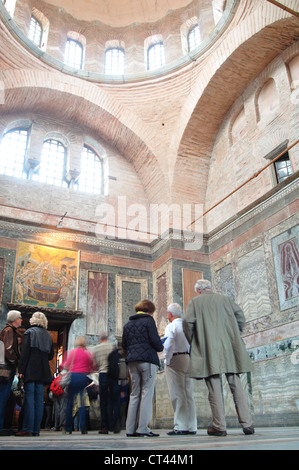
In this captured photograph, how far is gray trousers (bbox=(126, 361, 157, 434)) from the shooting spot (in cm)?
435

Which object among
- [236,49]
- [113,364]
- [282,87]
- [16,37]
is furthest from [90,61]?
[113,364]

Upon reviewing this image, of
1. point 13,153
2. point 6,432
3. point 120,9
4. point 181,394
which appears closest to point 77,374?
point 6,432

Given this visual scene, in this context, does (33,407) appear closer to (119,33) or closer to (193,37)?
(193,37)

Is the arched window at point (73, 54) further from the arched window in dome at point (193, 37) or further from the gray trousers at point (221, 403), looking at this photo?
the gray trousers at point (221, 403)

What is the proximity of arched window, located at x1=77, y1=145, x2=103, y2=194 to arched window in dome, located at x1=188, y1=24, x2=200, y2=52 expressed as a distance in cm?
488

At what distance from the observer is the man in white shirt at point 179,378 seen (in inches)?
188

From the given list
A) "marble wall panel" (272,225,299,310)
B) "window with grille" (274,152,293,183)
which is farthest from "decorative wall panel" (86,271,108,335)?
"window with grille" (274,152,293,183)

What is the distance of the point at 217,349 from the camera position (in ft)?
14.0

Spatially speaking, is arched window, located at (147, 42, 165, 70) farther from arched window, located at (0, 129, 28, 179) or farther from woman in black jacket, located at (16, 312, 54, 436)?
woman in black jacket, located at (16, 312, 54, 436)

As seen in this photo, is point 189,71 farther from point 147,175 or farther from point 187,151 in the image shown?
point 147,175

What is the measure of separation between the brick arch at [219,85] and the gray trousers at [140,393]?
30.3 ft

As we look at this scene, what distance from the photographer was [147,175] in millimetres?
14234

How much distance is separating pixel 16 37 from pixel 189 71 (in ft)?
17.0

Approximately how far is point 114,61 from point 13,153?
5307 millimetres
